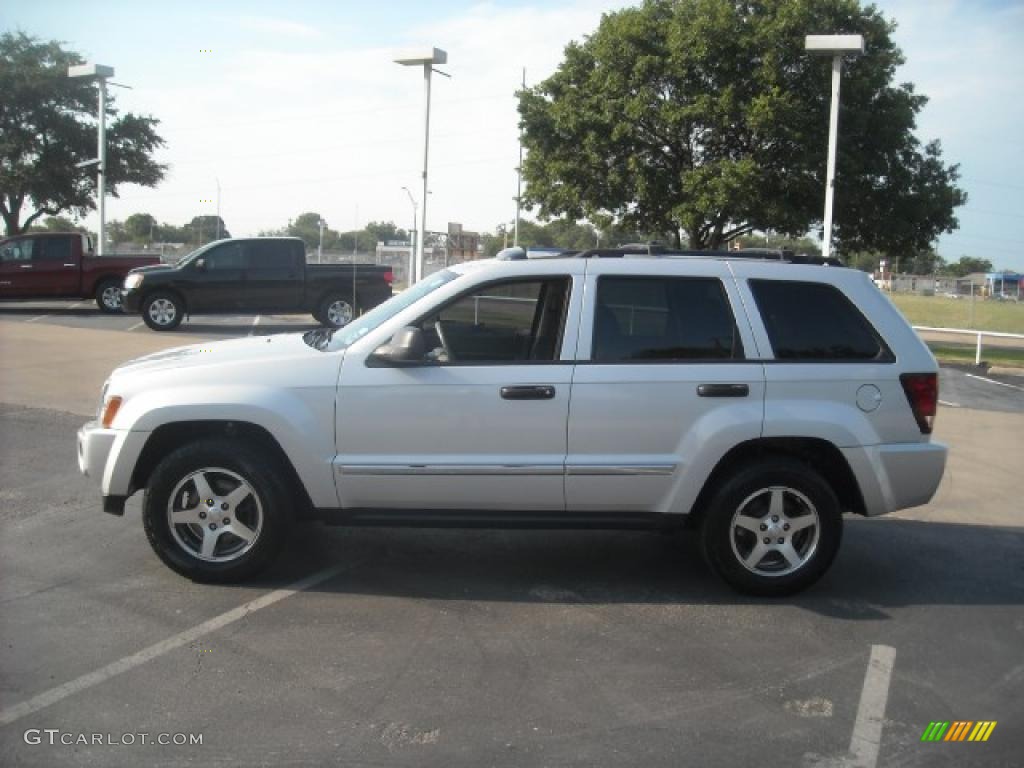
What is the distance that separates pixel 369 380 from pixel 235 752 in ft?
6.80

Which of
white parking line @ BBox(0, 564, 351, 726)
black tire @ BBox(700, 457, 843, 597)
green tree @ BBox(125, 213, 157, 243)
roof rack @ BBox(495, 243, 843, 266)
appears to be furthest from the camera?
green tree @ BBox(125, 213, 157, 243)

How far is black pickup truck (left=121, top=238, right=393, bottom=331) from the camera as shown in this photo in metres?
19.1

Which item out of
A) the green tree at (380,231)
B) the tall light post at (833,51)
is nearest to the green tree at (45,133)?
the green tree at (380,231)

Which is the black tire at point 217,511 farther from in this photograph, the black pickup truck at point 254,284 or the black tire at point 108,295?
the black tire at point 108,295

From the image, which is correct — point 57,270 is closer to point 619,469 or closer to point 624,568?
point 624,568

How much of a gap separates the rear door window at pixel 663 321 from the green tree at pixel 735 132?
16126 millimetres

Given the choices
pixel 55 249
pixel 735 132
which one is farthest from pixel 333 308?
pixel 735 132

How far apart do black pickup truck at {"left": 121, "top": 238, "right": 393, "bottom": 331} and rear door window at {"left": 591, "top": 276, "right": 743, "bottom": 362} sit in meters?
14.4

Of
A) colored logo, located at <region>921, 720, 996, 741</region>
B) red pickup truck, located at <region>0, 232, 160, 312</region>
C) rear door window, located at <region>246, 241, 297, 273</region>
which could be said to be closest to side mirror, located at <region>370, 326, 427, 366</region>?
colored logo, located at <region>921, 720, 996, 741</region>

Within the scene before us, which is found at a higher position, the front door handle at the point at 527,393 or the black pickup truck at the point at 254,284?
the black pickup truck at the point at 254,284

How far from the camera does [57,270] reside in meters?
22.4

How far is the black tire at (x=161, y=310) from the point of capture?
62.3ft

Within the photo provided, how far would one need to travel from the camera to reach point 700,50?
21.3 metres

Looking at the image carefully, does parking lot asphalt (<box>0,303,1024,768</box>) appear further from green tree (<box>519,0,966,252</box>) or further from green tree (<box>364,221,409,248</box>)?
green tree (<box>364,221,409,248</box>)
